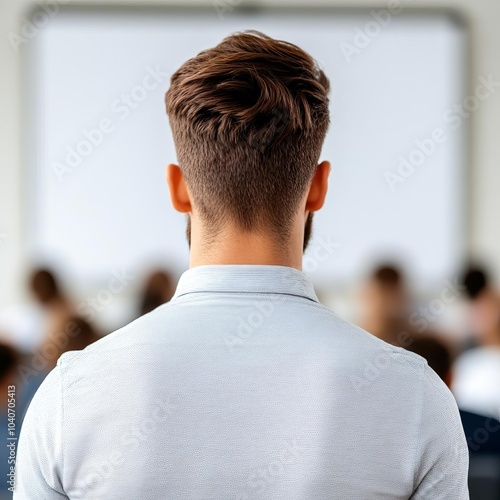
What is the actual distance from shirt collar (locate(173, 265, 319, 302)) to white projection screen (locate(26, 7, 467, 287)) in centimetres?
394

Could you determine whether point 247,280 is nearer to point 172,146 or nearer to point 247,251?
point 247,251

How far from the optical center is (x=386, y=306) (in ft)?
11.9

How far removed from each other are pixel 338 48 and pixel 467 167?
107cm

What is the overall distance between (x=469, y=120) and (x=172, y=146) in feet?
5.99

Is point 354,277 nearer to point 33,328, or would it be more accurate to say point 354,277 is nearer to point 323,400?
point 33,328

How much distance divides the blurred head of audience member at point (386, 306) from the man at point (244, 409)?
7.71 feet

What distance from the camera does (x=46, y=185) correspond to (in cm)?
485

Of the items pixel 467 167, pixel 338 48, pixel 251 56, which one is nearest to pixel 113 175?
pixel 338 48

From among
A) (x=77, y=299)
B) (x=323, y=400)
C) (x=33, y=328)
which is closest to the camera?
(x=323, y=400)

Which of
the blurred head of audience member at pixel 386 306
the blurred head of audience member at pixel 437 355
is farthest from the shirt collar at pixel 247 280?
the blurred head of audience member at pixel 386 306

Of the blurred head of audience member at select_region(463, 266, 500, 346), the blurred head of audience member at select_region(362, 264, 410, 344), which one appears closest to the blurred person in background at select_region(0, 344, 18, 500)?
the blurred head of audience member at select_region(362, 264, 410, 344)

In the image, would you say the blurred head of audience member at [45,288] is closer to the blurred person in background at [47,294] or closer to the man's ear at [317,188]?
the blurred person in background at [47,294]

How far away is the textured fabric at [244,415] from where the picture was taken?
81 centimetres

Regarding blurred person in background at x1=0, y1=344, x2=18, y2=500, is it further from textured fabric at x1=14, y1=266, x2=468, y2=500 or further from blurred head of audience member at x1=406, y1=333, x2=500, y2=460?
textured fabric at x1=14, y1=266, x2=468, y2=500
